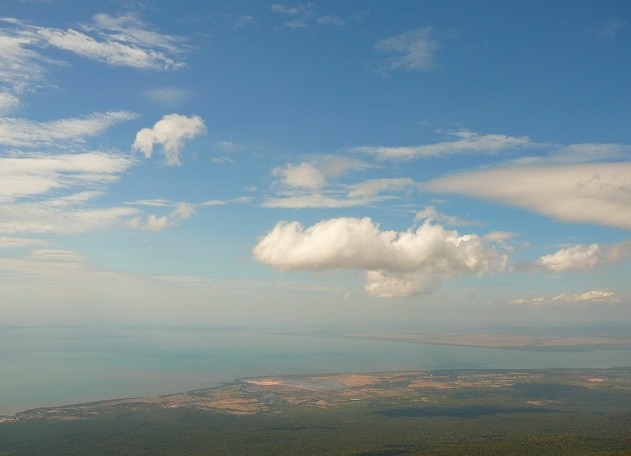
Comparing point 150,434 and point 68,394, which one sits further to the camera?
point 68,394

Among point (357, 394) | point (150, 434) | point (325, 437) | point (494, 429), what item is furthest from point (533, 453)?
Result: point (357, 394)

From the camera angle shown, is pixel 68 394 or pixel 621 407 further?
pixel 68 394

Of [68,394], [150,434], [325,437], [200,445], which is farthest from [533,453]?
[68,394]

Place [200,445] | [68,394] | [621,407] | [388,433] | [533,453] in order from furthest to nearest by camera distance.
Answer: [68,394] < [621,407] < [388,433] < [200,445] < [533,453]

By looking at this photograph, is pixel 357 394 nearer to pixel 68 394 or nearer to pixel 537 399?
pixel 537 399

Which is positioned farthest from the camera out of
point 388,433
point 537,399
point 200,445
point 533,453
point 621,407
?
point 537,399

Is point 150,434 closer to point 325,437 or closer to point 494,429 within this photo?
point 325,437
